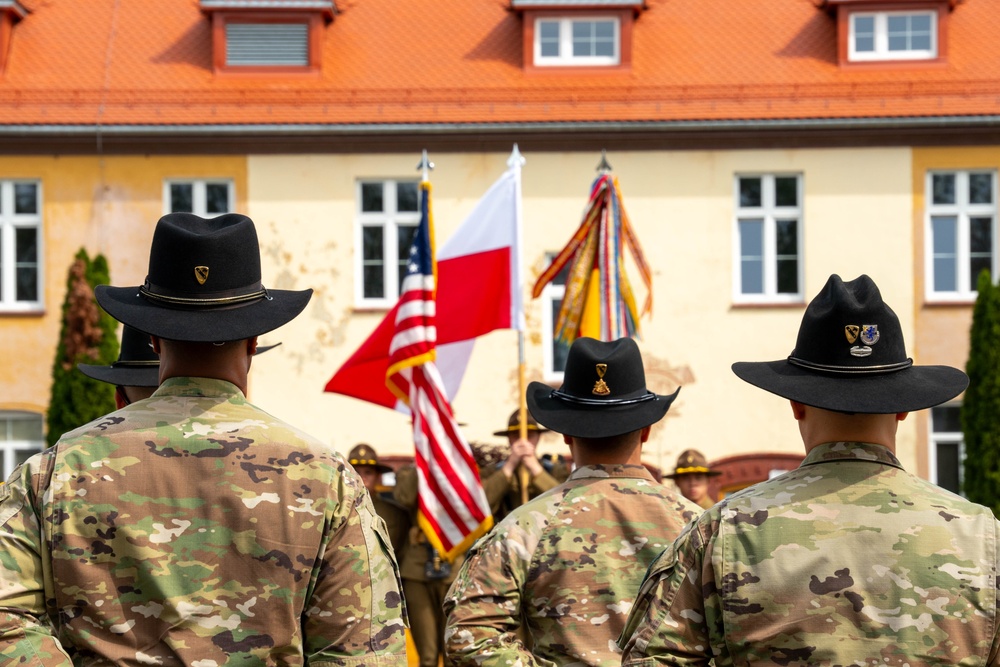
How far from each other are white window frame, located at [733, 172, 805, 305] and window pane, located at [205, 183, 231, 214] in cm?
767

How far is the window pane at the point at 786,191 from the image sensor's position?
2123 centimetres

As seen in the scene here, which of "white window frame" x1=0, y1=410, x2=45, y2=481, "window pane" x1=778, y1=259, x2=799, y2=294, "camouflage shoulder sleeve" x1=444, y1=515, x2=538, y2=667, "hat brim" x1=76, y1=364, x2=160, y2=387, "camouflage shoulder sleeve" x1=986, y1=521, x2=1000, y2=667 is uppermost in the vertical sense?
"window pane" x1=778, y1=259, x2=799, y2=294

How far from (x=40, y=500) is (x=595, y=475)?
6.92 feet

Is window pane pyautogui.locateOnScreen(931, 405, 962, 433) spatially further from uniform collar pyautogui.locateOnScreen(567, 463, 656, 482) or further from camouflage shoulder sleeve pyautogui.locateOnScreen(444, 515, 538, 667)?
camouflage shoulder sleeve pyautogui.locateOnScreen(444, 515, 538, 667)

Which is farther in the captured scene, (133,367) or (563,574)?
(133,367)

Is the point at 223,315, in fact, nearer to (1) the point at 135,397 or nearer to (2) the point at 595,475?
(1) the point at 135,397

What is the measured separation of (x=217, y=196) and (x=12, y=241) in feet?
10.3

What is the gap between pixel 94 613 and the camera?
3076mm

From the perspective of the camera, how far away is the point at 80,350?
65.2ft

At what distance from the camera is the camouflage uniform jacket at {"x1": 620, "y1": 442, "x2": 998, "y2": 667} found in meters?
3.03

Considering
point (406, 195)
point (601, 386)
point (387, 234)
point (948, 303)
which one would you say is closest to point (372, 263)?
point (387, 234)

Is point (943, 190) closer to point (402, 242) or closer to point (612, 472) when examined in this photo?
point (402, 242)

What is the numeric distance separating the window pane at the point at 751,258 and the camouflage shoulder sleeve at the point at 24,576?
1865 cm

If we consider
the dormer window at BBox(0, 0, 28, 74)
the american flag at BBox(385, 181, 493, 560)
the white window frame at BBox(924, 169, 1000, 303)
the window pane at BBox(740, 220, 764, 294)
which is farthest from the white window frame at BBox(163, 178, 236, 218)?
the american flag at BBox(385, 181, 493, 560)
